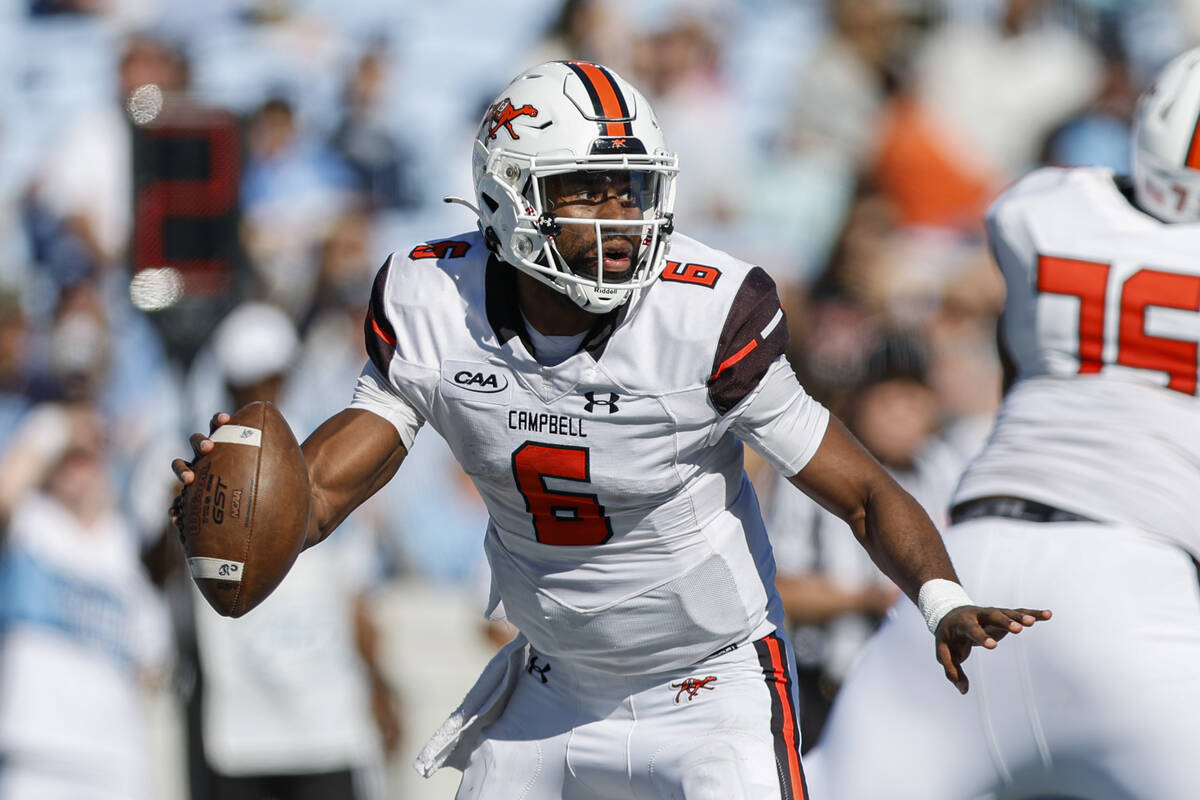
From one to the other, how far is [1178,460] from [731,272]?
1139 millimetres

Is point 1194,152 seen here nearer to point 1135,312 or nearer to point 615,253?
point 1135,312

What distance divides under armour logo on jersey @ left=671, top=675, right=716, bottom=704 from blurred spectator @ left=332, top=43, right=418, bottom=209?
524 cm

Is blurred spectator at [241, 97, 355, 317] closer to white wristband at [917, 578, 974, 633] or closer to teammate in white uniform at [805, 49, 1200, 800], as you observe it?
teammate in white uniform at [805, 49, 1200, 800]

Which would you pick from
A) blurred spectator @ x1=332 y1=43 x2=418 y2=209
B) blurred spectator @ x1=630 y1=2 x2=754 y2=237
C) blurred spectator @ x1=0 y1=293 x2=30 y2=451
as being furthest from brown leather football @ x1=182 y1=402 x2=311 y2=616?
blurred spectator @ x1=630 y1=2 x2=754 y2=237

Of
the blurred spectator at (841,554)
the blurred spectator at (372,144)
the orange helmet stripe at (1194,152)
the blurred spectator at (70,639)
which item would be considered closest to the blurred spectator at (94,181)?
the blurred spectator at (372,144)

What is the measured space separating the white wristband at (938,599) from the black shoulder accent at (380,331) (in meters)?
1.11

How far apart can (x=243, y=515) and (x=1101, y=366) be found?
1925 millimetres

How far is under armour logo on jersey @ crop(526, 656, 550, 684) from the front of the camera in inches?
133

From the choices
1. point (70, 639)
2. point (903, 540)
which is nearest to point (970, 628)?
point (903, 540)

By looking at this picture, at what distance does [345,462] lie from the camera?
3135 millimetres

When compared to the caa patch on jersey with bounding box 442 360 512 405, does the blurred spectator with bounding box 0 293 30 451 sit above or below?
below

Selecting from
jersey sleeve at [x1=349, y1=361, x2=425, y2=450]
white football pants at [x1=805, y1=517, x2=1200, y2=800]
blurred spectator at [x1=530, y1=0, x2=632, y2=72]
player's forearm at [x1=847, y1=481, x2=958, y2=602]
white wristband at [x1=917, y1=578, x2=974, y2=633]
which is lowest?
white football pants at [x1=805, y1=517, x2=1200, y2=800]

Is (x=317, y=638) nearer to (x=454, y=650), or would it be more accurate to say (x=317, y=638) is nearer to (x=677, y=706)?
(x=454, y=650)

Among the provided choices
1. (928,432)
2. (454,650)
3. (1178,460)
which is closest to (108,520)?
(454,650)
